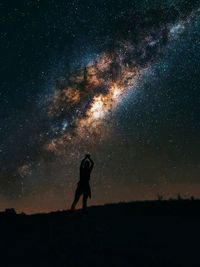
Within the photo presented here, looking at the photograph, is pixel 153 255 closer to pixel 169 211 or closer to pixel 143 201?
pixel 169 211

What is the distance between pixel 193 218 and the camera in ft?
61.5

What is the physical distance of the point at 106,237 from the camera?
17.2 metres

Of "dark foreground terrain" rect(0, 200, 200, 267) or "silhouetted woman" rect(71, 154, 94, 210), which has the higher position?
"silhouetted woman" rect(71, 154, 94, 210)

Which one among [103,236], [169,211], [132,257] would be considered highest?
[169,211]

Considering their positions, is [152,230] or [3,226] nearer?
[152,230]

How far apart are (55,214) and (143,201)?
4.29 m

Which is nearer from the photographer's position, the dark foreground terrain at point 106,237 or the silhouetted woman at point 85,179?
the dark foreground terrain at point 106,237

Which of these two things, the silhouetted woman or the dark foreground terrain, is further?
the silhouetted woman

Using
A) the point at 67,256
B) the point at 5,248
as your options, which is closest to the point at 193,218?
the point at 67,256

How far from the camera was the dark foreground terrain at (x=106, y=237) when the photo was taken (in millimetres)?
15461

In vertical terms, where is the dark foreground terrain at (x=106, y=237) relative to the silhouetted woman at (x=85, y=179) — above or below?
below

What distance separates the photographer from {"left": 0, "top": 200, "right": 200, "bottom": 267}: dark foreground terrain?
50.7 feet

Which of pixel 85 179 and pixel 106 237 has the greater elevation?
pixel 85 179

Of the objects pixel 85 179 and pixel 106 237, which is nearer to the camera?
pixel 106 237
